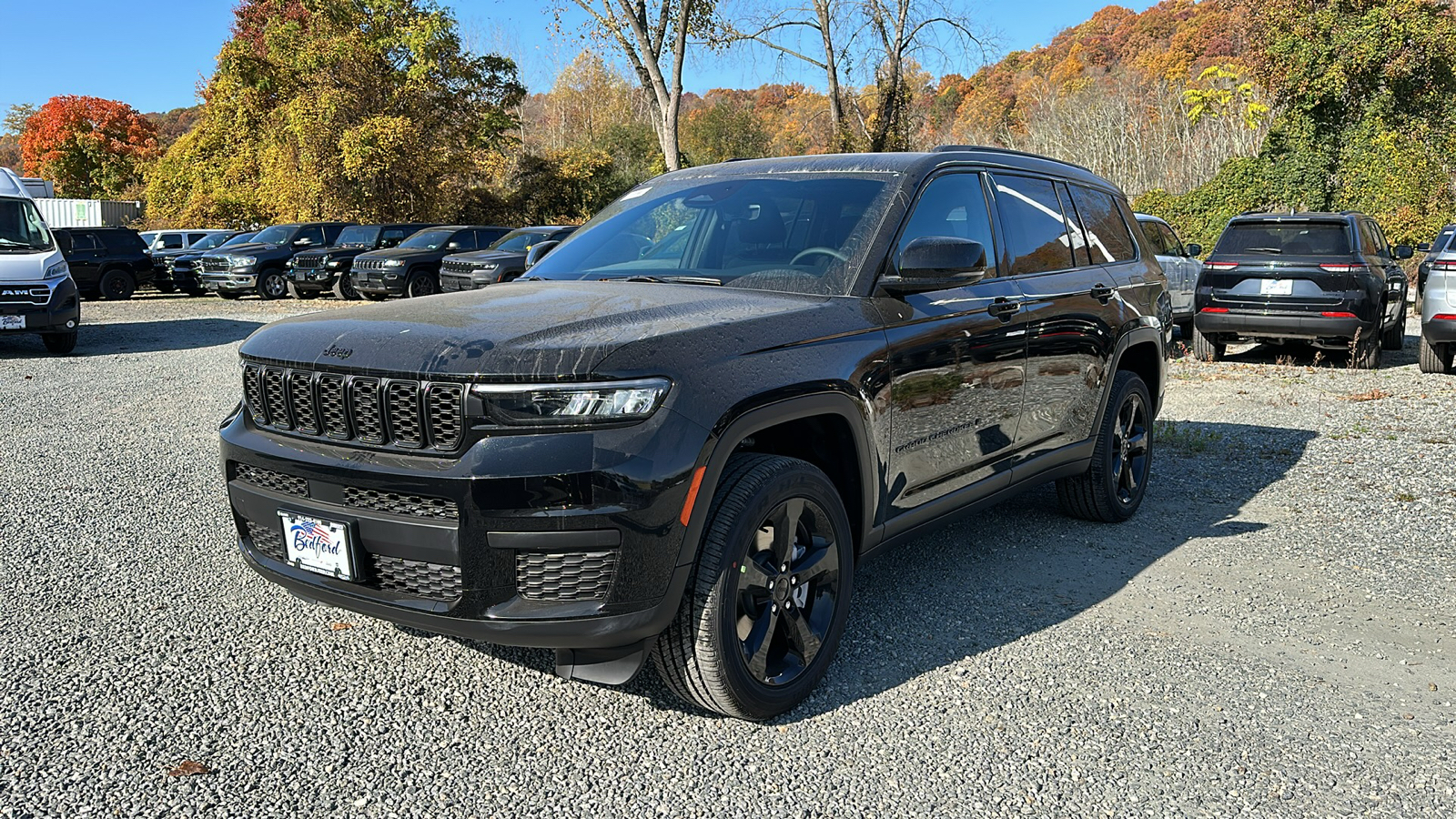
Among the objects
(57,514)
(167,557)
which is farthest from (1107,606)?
(57,514)

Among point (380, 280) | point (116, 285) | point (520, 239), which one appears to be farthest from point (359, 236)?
point (520, 239)

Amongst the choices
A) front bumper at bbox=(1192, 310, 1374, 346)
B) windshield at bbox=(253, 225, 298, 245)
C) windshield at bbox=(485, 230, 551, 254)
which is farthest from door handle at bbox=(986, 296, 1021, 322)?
windshield at bbox=(253, 225, 298, 245)

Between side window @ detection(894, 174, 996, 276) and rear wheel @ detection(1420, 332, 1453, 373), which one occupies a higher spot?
side window @ detection(894, 174, 996, 276)

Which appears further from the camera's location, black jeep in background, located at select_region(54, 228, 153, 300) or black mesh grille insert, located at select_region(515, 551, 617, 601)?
black jeep in background, located at select_region(54, 228, 153, 300)

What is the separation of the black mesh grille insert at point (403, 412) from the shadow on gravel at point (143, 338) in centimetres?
1258

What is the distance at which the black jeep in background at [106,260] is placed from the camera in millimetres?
22438

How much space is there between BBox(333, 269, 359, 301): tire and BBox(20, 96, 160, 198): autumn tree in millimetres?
50781

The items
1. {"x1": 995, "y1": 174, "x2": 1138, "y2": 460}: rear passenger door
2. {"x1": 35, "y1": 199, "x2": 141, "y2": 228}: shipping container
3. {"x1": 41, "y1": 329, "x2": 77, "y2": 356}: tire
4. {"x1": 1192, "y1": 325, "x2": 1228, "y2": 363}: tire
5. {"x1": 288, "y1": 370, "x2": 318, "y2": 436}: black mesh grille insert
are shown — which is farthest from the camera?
{"x1": 35, "y1": 199, "x2": 141, "y2": 228}: shipping container

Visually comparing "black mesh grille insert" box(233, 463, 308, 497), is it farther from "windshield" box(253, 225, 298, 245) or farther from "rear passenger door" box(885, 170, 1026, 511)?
"windshield" box(253, 225, 298, 245)

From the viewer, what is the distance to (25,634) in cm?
391

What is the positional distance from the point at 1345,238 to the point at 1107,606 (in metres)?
9.32

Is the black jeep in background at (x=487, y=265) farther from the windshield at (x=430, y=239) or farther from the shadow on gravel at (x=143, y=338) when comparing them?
the shadow on gravel at (x=143, y=338)

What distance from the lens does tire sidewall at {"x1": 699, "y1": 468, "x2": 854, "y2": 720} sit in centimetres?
306

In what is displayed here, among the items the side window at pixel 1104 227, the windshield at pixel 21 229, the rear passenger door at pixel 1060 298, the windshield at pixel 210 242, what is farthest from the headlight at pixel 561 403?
the windshield at pixel 210 242
